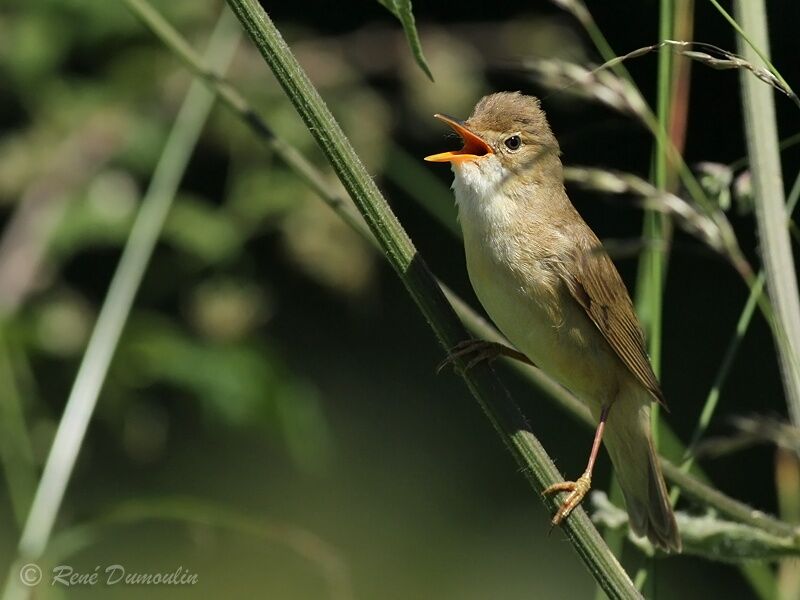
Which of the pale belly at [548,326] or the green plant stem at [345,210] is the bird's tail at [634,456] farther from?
the green plant stem at [345,210]

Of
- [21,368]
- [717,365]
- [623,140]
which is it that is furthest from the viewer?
[717,365]

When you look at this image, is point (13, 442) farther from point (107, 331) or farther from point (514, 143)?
point (514, 143)

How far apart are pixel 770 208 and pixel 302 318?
242 inches

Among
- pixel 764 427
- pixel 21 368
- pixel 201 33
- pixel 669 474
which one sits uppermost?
pixel 201 33

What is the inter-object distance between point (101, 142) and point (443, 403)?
12.2 feet

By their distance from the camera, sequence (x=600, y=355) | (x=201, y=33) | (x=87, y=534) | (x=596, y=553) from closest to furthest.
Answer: (x=596, y=553), (x=87, y=534), (x=600, y=355), (x=201, y=33)

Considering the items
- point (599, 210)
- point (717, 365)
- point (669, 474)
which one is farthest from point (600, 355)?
point (599, 210)

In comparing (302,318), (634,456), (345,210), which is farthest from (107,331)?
(302,318)

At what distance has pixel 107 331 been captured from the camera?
2.19 m

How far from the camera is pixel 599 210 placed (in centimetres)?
730

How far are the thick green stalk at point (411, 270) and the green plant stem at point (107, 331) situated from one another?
2.43 feet

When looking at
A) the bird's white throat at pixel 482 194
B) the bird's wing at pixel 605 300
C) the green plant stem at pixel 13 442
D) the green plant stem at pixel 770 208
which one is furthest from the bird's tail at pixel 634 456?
the green plant stem at pixel 13 442

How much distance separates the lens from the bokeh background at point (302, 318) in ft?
11.0

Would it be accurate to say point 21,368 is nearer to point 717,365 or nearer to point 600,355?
point 600,355
